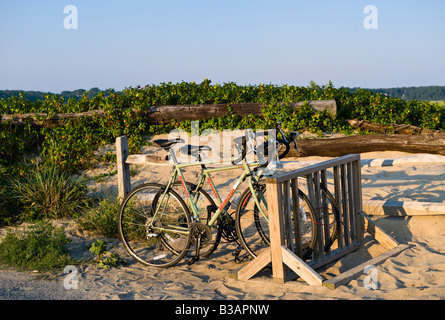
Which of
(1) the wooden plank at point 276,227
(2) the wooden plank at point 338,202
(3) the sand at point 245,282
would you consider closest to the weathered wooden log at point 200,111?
(3) the sand at point 245,282

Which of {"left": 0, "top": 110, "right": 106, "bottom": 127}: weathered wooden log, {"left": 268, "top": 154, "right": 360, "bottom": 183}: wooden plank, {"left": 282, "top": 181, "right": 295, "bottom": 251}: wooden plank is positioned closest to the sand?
{"left": 282, "top": 181, "right": 295, "bottom": 251}: wooden plank

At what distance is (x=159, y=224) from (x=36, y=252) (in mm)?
1485

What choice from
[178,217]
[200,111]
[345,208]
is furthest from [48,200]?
[200,111]

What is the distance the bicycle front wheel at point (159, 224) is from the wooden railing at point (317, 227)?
1.01 metres

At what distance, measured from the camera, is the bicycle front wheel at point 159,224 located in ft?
17.7

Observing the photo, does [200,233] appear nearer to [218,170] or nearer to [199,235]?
[199,235]

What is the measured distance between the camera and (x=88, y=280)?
4.92m

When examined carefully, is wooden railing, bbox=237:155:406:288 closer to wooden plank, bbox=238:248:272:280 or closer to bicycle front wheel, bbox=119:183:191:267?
wooden plank, bbox=238:248:272:280

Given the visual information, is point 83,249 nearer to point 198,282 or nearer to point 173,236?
point 173,236

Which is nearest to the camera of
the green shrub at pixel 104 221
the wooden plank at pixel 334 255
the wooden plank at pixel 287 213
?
the wooden plank at pixel 287 213

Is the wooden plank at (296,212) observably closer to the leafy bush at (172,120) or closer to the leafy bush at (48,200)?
the leafy bush at (48,200)

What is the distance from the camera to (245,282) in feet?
15.4
